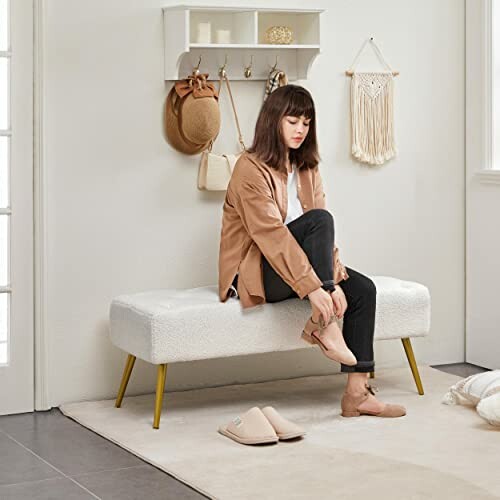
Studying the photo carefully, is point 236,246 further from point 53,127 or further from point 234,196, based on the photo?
point 53,127

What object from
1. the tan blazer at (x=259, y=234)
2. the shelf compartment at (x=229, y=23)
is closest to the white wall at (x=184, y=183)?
the shelf compartment at (x=229, y=23)

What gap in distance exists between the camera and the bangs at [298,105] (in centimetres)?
406

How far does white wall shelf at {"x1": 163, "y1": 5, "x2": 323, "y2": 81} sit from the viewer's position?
429 cm

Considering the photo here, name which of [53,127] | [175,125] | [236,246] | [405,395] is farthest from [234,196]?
[405,395]

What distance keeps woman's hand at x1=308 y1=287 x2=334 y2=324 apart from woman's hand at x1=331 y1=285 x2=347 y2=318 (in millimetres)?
57

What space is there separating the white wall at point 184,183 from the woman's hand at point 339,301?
700mm

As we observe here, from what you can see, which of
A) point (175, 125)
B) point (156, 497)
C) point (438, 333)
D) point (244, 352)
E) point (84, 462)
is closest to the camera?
point (156, 497)

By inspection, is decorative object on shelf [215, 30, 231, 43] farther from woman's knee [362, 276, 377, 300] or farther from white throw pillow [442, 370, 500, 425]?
white throw pillow [442, 370, 500, 425]

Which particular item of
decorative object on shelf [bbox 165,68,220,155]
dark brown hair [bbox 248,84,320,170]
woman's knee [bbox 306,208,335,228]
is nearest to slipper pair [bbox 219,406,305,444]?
woman's knee [bbox 306,208,335,228]

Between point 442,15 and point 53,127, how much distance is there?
1858 mm

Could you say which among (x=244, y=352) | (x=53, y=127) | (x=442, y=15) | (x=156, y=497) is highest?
(x=442, y=15)

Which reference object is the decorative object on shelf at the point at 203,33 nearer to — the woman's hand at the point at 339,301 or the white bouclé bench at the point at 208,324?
the white bouclé bench at the point at 208,324

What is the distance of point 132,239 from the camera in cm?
438

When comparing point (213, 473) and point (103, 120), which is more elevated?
point (103, 120)
